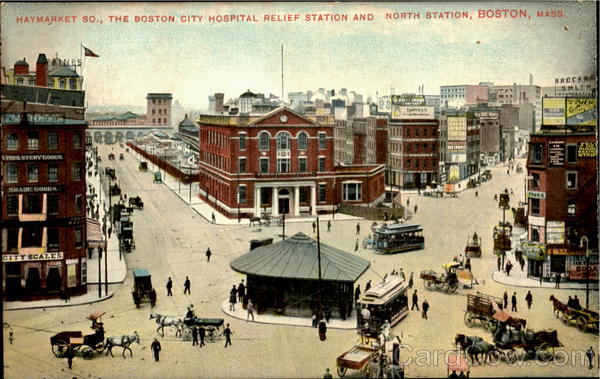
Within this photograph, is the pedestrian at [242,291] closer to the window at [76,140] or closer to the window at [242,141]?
the window at [242,141]

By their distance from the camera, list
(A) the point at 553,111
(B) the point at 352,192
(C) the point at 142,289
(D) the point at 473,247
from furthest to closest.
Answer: (B) the point at 352,192 → (D) the point at 473,247 → (A) the point at 553,111 → (C) the point at 142,289

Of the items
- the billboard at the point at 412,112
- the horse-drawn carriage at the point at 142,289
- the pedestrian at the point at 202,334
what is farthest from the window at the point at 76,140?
the billboard at the point at 412,112

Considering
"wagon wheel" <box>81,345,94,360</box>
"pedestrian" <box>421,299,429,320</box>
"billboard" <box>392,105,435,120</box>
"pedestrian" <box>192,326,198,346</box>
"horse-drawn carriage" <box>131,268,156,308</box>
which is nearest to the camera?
"wagon wheel" <box>81,345,94,360</box>

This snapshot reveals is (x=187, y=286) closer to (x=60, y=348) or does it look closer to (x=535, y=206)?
(x=60, y=348)

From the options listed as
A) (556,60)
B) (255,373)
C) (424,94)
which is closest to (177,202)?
(255,373)

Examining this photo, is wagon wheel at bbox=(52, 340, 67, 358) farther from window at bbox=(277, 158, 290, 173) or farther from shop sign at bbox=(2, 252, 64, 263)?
window at bbox=(277, 158, 290, 173)

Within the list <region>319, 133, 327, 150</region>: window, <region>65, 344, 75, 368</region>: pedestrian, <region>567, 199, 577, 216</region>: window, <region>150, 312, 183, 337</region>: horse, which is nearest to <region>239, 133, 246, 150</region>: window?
<region>319, 133, 327, 150</region>: window

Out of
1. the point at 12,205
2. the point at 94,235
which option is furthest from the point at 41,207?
the point at 94,235
